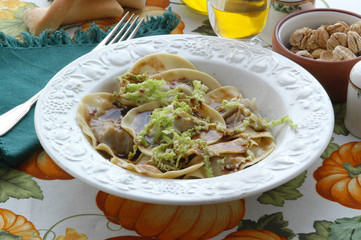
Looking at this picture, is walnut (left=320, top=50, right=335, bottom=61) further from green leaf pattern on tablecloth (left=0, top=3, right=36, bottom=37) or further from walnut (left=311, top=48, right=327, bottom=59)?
green leaf pattern on tablecloth (left=0, top=3, right=36, bottom=37)

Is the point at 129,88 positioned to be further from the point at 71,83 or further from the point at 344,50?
the point at 344,50

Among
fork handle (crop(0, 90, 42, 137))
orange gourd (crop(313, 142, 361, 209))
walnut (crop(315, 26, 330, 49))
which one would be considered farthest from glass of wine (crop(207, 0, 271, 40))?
fork handle (crop(0, 90, 42, 137))

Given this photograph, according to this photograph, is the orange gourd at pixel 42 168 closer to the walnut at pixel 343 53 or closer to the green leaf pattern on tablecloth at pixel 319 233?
the green leaf pattern on tablecloth at pixel 319 233

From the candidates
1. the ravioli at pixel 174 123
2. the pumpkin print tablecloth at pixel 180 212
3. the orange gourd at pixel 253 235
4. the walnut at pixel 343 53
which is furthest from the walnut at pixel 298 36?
the orange gourd at pixel 253 235

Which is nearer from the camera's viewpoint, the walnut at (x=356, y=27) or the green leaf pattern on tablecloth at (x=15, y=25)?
the walnut at (x=356, y=27)

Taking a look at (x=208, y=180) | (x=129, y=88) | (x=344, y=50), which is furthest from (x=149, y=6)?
(x=208, y=180)
